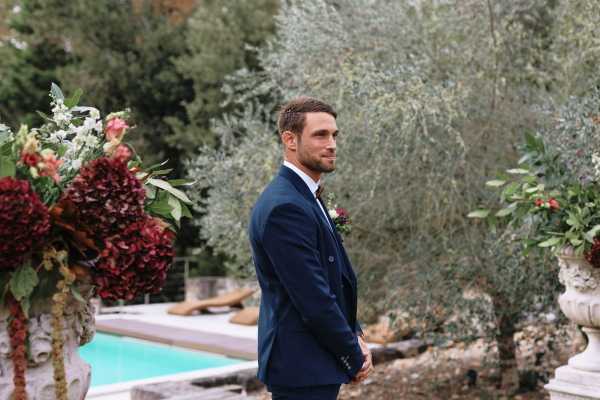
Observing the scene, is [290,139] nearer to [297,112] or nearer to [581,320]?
[297,112]

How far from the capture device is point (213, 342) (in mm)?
9211

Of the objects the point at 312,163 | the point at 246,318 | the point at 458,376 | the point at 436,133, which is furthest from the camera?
the point at 246,318

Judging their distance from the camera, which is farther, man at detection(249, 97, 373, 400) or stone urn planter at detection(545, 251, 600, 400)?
stone urn planter at detection(545, 251, 600, 400)

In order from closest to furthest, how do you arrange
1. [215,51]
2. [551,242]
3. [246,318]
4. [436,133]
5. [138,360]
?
[551,242], [436,133], [138,360], [246,318], [215,51]

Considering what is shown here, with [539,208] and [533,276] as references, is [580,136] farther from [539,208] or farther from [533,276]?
[533,276]

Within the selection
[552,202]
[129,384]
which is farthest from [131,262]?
[129,384]

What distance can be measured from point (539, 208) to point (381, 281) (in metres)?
2.17

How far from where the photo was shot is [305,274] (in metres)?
2.38

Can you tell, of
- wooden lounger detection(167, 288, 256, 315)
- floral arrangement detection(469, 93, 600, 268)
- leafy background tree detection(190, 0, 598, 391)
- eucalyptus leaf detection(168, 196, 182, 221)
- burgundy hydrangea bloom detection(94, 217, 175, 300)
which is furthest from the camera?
wooden lounger detection(167, 288, 256, 315)

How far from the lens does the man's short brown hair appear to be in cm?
257

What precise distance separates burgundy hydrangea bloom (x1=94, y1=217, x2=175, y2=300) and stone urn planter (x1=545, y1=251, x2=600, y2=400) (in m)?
3.17

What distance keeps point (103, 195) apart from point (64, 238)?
0.17m

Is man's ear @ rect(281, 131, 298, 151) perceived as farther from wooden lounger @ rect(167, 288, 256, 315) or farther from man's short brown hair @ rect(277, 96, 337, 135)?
wooden lounger @ rect(167, 288, 256, 315)

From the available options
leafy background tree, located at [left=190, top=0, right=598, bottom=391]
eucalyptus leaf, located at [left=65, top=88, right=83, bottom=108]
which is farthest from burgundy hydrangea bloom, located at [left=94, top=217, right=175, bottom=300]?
leafy background tree, located at [left=190, top=0, right=598, bottom=391]
